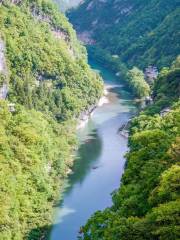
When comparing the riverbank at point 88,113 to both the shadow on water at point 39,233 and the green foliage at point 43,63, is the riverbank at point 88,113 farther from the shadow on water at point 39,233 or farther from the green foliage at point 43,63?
the shadow on water at point 39,233

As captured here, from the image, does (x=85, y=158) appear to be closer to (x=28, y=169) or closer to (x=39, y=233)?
(x=28, y=169)

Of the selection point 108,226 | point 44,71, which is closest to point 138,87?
point 44,71

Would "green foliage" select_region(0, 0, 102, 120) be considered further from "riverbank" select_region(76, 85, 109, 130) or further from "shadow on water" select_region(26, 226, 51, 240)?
"shadow on water" select_region(26, 226, 51, 240)

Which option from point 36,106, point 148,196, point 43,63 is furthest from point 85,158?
point 148,196

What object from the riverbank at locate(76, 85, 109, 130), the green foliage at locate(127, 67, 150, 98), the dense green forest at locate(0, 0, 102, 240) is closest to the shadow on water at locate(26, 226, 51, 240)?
the dense green forest at locate(0, 0, 102, 240)

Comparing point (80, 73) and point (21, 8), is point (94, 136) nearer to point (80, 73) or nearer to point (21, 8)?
point (80, 73)

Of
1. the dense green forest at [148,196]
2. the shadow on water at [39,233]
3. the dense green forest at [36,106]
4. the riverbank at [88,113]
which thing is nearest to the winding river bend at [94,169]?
the shadow on water at [39,233]
